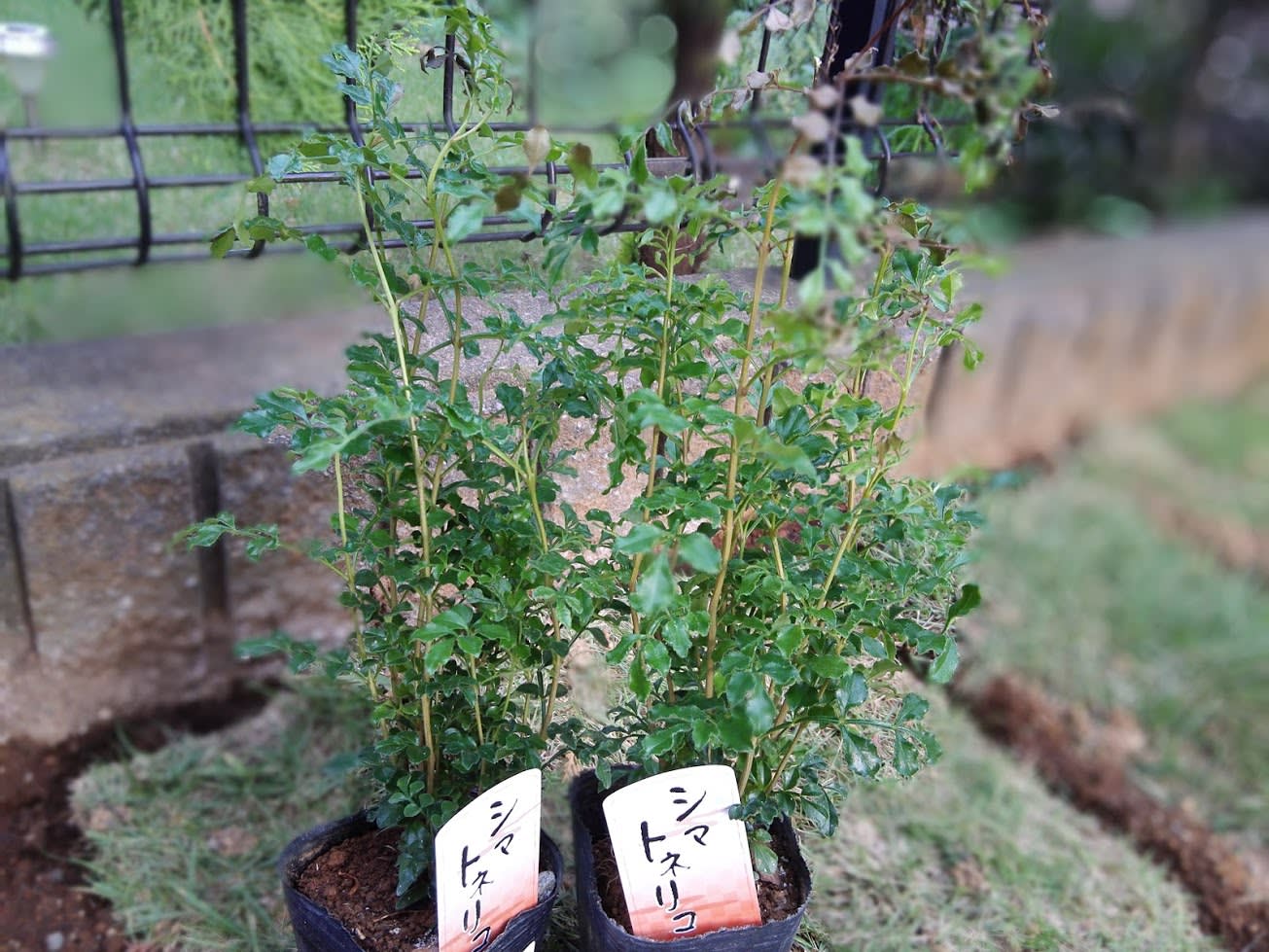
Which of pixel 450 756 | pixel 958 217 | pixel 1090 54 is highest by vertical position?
pixel 1090 54

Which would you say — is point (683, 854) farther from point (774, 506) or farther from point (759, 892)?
point (774, 506)

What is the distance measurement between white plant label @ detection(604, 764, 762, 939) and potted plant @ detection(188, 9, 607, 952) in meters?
0.11

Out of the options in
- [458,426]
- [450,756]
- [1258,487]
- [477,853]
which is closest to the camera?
[458,426]

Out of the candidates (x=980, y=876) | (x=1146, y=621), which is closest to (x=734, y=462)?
(x=980, y=876)

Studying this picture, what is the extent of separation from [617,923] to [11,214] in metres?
1.21

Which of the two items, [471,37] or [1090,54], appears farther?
[1090,54]

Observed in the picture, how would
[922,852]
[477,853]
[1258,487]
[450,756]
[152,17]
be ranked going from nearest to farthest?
[477,853], [450,756], [922,852], [152,17], [1258,487]

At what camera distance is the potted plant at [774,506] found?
2.70 ft

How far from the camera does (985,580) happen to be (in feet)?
8.29

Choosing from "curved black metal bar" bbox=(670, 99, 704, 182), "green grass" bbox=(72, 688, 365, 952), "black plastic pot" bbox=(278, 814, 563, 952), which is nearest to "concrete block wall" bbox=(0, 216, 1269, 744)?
"green grass" bbox=(72, 688, 365, 952)

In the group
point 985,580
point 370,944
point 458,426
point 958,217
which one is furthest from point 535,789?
point 985,580

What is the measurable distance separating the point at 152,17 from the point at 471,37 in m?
1.02

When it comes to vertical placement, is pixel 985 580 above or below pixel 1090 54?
below

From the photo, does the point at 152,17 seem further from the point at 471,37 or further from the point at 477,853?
the point at 477,853
